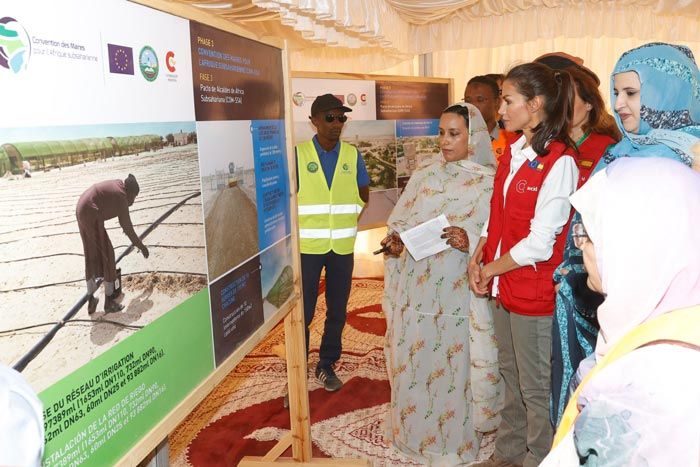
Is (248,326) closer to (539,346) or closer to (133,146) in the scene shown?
(133,146)

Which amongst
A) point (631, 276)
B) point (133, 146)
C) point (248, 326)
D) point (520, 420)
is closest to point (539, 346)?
point (520, 420)

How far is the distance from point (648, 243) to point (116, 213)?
1.05 m

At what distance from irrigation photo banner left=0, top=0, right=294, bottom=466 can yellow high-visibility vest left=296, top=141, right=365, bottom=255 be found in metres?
1.58

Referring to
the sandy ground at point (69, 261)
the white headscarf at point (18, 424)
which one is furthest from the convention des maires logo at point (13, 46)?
the white headscarf at point (18, 424)

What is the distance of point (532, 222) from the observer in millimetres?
2373

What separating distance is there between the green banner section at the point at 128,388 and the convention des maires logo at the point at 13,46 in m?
0.57

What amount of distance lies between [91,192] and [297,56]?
5.67 m

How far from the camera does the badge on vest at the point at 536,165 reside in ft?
7.79

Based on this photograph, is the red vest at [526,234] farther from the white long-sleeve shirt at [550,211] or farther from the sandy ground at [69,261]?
the sandy ground at [69,261]

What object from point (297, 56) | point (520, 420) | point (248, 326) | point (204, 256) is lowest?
point (520, 420)

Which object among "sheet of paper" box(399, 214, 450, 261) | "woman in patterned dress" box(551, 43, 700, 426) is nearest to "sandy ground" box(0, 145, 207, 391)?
"woman in patterned dress" box(551, 43, 700, 426)

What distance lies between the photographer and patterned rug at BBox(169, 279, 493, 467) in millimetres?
3084

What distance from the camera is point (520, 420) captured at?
279cm

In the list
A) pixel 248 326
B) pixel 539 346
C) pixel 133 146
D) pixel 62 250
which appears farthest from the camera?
pixel 539 346
